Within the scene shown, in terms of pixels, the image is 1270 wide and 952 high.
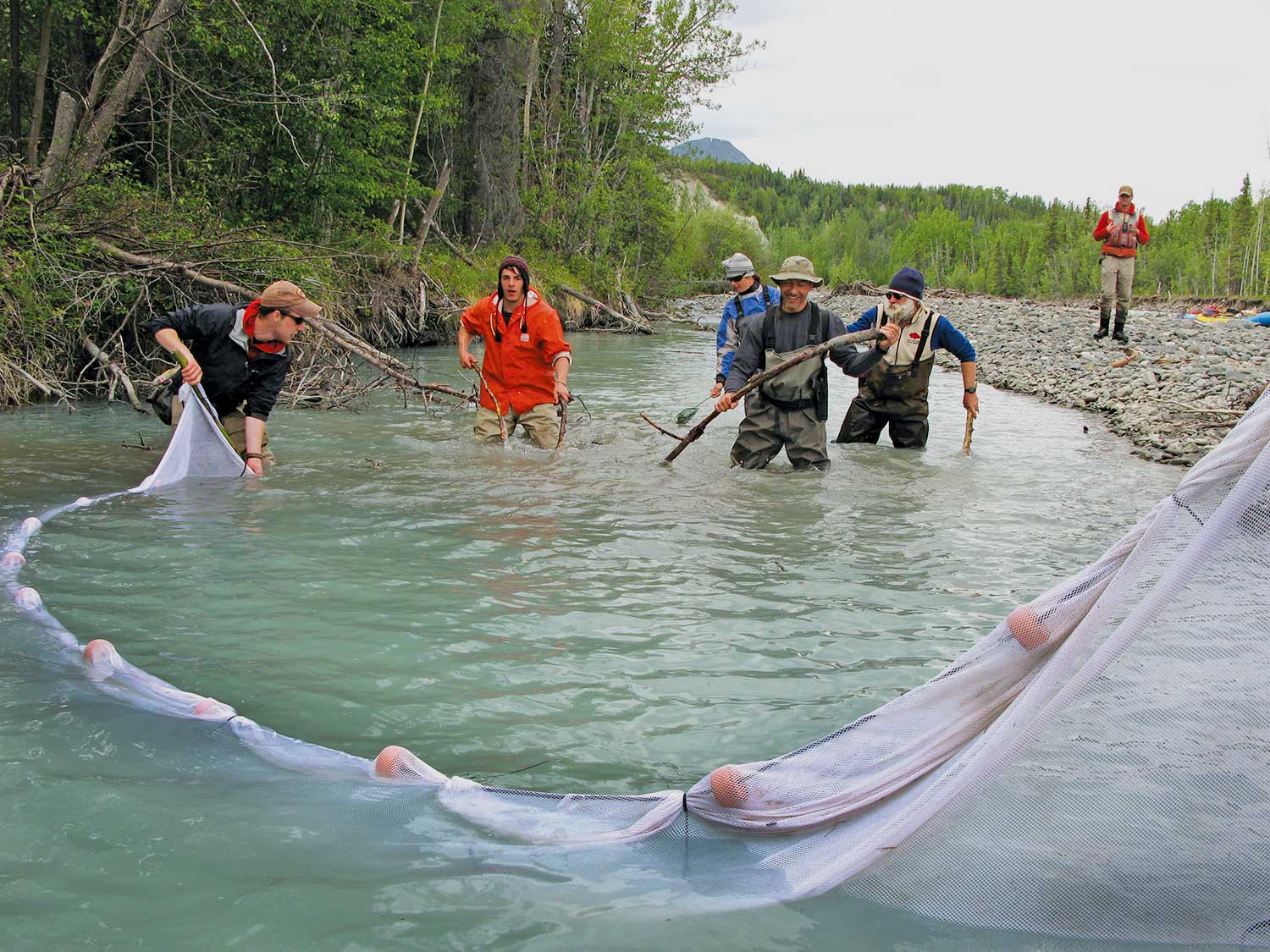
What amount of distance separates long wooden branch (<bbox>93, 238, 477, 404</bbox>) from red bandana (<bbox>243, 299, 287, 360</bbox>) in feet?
7.44

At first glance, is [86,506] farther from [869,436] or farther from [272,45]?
[272,45]

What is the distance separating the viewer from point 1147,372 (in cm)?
1460

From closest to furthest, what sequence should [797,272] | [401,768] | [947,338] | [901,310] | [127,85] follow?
[401,768] < [797,272] < [901,310] < [947,338] < [127,85]

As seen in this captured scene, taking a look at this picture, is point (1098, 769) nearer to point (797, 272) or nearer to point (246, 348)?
point (797, 272)

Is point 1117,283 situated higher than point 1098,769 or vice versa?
point 1117,283

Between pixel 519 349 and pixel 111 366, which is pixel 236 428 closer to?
pixel 519 349

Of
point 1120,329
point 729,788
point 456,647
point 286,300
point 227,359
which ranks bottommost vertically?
point 456,647

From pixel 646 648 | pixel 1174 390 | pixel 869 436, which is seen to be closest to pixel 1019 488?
pixel 869 436

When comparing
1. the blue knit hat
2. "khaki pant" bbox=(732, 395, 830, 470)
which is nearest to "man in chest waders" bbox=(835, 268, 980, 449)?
the blue knit hat

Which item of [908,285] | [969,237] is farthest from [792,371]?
[969,237]

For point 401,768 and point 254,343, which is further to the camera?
point 254,343

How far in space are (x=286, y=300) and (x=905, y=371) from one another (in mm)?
5395

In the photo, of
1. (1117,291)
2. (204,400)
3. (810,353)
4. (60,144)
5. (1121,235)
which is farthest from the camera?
(1117,291)

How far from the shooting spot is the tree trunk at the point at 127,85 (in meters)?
13.4
